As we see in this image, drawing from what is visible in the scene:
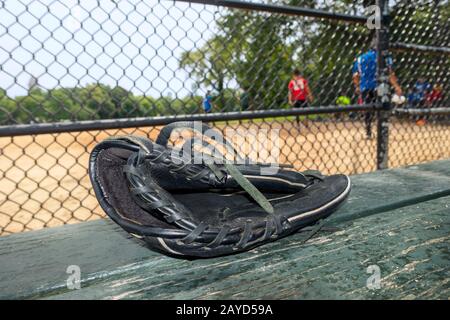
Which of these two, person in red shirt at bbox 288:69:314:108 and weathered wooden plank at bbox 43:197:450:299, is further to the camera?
person in red shirt at bbox 288:69:314:108

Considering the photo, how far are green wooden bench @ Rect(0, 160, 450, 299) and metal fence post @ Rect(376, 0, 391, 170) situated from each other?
1284 millimetres

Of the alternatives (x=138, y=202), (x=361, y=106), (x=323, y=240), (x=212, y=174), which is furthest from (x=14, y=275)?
(x=361, y=106)

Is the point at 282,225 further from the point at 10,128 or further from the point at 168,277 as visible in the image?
the point at 10,128

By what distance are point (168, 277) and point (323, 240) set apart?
394mm

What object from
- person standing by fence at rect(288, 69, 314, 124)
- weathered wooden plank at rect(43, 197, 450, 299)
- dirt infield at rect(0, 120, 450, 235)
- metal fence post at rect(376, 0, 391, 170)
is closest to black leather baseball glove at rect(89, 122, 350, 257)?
weathered wooden plank at rect(43, 197, 450, 299)

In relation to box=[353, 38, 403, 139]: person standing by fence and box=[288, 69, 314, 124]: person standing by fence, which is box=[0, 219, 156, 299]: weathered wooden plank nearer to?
box=[353, 38, 403, 139]: person standing by fence

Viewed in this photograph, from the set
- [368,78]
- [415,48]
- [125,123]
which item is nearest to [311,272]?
[125,123]

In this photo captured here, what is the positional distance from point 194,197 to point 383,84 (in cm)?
169

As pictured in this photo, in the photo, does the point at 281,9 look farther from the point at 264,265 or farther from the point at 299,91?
the point at 299,91

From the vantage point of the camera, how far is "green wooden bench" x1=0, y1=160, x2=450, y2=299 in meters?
0.66

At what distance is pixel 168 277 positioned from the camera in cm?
73

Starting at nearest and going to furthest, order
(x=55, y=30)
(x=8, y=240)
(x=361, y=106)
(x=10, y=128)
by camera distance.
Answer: (x=8, y=240), (x=10, y=128), (x=55, y=30), (x=361, y=106)

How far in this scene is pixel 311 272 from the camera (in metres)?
0.72

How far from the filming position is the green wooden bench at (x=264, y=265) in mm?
660
